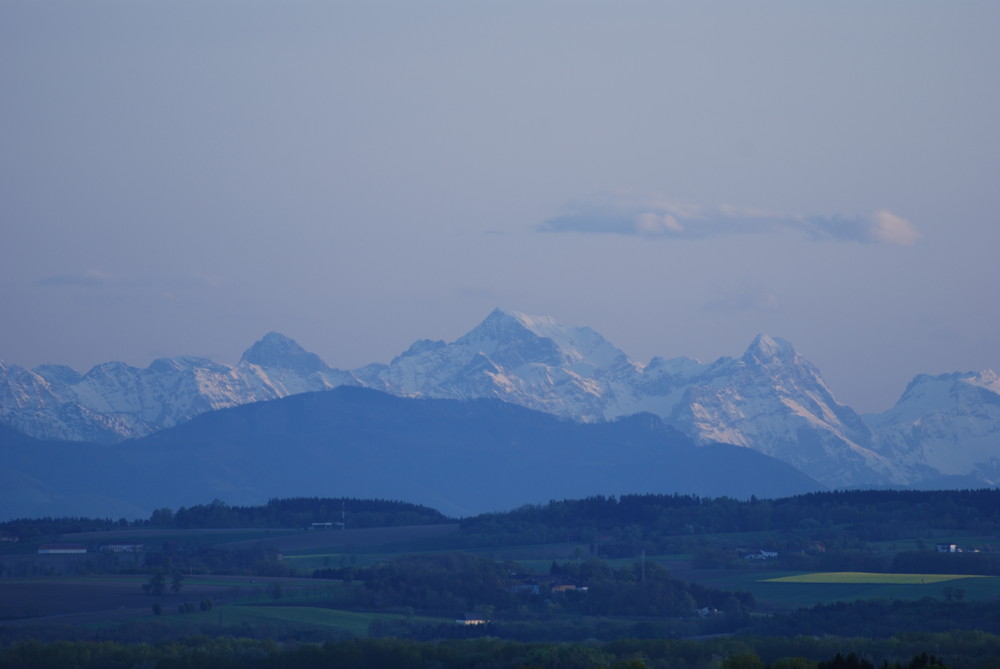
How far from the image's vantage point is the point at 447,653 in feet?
399

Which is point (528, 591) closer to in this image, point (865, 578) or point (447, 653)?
point (865, 578)

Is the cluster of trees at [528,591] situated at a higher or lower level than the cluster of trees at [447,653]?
higher

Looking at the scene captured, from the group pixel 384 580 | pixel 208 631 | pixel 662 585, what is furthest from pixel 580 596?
pixel 208 631

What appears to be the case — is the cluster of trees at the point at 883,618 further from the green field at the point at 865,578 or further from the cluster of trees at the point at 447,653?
the green field at the point at 865,578

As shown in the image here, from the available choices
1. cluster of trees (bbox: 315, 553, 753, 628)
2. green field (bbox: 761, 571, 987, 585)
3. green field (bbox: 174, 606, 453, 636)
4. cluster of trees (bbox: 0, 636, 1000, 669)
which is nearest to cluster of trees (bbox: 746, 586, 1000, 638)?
cluster of trees (bbox: 315, 553, 753, 628)

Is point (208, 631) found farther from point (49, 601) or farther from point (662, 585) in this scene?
point (662, 585)

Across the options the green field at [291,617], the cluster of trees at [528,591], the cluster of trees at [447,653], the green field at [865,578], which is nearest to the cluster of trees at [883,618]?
the cluster of trees at [528,591]

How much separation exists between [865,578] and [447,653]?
63784mm

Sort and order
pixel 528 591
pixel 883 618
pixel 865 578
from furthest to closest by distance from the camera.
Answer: pixel 528 591, pixel 865 578, pixel 883 618

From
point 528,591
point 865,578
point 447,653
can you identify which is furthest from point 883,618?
point 528,591

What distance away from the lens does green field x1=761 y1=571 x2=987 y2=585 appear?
165 m

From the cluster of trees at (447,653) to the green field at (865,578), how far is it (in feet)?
140

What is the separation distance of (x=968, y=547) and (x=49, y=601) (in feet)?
341

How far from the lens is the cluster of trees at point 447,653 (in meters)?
116
